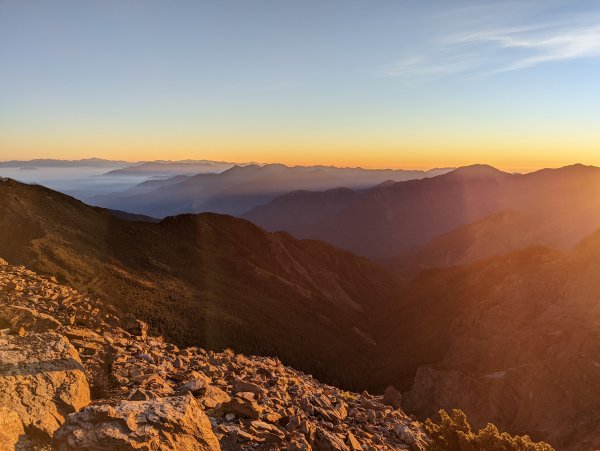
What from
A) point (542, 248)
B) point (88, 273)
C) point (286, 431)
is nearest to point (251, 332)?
point (88, 273)

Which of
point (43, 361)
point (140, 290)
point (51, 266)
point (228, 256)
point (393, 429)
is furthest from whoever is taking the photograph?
point (228, 256)

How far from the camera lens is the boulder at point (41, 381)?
1084 centimetres

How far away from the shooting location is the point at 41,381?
39.1 ft

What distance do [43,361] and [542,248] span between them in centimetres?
11223

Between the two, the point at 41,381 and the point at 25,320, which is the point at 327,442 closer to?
the point at 41,381

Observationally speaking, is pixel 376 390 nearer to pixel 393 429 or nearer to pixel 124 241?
pixel 393 429

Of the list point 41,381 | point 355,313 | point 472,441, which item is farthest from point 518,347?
point 41,381

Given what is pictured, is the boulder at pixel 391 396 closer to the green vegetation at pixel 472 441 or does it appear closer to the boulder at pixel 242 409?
the green vegetation at pixel 472 441

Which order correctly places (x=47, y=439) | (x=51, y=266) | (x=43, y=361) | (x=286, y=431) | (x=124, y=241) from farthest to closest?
(x=124, y=241) < (x=51, y=266) < (x=286, y=431) < (x=43, y=361) < (x=47, y=439)

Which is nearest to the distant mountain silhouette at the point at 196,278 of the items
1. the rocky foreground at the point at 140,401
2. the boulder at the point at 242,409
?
the rocky foreground at the point at 140,401

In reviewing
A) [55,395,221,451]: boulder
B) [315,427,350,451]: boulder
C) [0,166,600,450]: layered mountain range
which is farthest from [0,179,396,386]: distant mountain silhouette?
[55,395,221,451]: boulder

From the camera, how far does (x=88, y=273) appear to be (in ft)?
157

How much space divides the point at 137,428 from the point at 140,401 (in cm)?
147

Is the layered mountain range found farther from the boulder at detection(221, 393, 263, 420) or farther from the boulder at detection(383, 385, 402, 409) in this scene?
the boulder at detection(221, 393, 263, 420)
